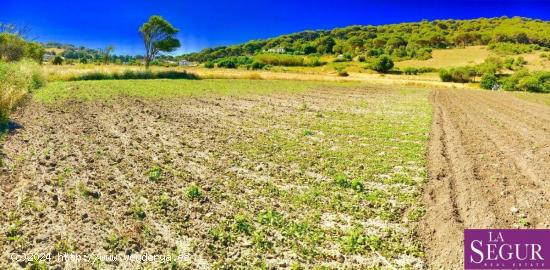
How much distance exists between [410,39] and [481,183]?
125 m

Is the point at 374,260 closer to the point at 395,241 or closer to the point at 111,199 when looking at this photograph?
the point at 395,241

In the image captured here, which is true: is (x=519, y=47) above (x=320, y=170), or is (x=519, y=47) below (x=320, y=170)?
above

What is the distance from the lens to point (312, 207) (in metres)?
7.46

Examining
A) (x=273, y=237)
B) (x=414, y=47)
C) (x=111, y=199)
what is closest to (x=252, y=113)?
(x=111, y=199)

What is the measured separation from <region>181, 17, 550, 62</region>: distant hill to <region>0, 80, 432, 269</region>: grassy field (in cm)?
8909

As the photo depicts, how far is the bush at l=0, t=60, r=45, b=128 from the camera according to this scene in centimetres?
1667

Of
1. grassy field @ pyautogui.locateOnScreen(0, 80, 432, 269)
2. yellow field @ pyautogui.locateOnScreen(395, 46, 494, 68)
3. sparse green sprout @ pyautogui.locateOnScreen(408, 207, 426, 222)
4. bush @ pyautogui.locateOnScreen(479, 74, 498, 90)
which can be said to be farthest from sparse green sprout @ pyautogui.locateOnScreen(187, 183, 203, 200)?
yellow field @ pyautogui.locateOnScreen(395, 46, 494, 68)

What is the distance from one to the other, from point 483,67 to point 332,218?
67095mm

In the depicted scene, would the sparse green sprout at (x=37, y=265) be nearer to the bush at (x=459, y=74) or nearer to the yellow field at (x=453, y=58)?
the bush at (x=459, y=74)

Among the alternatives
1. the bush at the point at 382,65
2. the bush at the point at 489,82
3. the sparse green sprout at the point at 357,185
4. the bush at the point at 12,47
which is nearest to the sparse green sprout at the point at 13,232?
the sparse green sprout at the point at 357,185

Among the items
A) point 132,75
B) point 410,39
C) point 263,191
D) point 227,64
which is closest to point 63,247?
point 263,191

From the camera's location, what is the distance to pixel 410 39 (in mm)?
123250

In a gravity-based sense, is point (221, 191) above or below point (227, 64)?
below

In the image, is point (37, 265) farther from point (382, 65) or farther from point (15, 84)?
point (382, 65)
